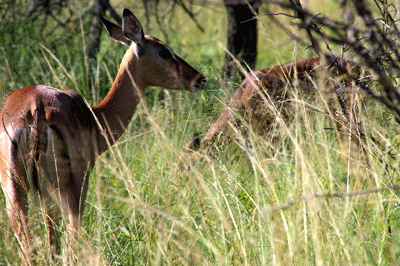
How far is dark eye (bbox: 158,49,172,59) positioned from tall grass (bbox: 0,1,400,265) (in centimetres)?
31

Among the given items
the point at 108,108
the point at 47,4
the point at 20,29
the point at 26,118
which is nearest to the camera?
the point at 26,118

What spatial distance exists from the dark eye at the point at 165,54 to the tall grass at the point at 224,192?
1.02 ft

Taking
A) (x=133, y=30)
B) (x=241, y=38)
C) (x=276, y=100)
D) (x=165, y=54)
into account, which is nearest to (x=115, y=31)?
(x=133, y=30)

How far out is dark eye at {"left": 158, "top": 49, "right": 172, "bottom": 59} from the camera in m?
3.30

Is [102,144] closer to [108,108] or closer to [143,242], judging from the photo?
[108,108]

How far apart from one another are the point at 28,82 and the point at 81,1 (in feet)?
5.30

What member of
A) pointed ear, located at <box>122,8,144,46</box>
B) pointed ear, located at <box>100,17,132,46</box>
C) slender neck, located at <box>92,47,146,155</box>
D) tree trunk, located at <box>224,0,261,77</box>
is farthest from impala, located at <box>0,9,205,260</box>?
tree trunk, located at <box>224,0,261,77</box>

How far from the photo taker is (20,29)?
5.18 meters

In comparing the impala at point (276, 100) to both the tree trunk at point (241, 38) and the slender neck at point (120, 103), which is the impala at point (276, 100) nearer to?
the slender neck at point (120, 103)

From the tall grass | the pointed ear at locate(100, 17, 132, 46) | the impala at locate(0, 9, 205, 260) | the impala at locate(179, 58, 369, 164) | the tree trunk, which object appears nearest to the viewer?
the tall grass

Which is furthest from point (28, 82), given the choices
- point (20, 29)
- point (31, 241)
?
point (31, 241)

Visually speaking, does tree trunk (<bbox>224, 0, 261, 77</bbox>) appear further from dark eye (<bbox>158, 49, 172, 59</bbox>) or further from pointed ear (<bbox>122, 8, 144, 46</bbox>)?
pointed ear (<bbox>122, 8, 144, 46</bbox>)

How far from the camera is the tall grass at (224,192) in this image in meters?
1.54

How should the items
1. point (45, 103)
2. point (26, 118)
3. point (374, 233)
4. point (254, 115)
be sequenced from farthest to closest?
point (254, 115) < point (45, 103) < point (26, 118) < point (374, 233)
